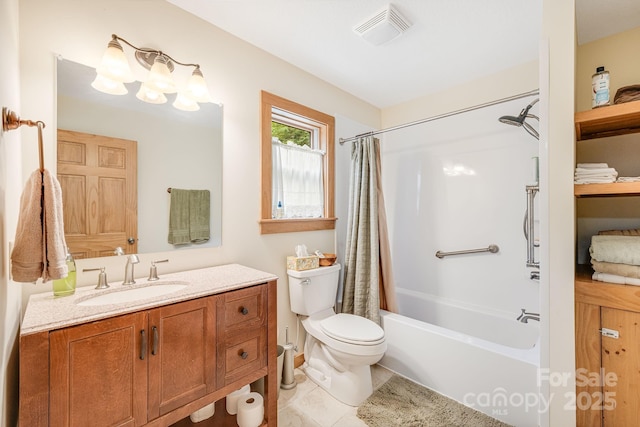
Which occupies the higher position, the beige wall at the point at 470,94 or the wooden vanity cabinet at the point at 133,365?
the beige wall at the point at 470,94

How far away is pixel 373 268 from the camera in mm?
2199

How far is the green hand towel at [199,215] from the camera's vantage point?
1593mm

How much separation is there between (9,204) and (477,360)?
7.86 feet

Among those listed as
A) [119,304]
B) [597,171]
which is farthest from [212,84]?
[597,171]

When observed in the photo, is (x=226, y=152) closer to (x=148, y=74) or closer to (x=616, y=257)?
(x=148, y=74)

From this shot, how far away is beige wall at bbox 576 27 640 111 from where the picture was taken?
1603 millimetres

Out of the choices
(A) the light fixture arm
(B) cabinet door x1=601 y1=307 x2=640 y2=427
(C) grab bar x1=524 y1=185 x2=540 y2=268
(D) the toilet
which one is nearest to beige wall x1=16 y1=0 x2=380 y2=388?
(A) the light fixture arm

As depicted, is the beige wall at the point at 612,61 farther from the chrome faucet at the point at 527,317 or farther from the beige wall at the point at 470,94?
the chrome faucet at the point at 527,317

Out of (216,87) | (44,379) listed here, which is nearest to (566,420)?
(44,379)

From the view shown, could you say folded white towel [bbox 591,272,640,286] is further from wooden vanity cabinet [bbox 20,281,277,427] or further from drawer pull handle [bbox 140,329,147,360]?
drawer pull handle [bbox 140,329,147,360]

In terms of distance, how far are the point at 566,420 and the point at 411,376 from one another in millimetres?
905

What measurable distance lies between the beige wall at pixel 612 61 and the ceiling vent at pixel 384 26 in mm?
1182

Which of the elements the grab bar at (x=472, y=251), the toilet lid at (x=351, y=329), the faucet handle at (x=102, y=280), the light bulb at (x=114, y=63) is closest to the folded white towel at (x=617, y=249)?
the grab bar at (x=472, y=251)

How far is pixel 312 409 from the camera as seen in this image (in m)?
1.69
